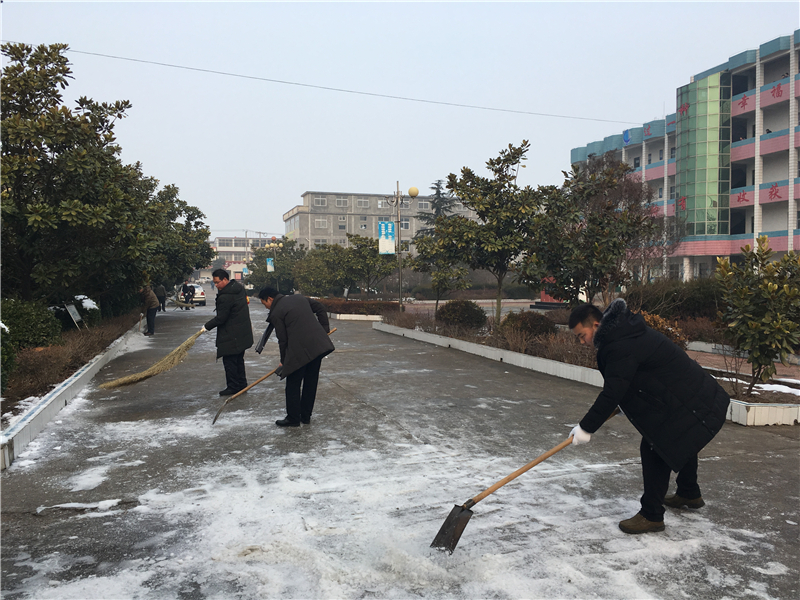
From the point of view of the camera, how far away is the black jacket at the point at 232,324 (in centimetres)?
859

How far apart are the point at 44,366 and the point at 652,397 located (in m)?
8.19

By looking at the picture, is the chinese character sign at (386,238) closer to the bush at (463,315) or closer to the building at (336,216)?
the bush at (463,315)

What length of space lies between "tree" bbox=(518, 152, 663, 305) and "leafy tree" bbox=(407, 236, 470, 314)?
2.81m

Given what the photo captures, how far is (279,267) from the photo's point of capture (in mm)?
60906

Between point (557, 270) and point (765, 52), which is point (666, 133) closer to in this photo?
point (765, 52)

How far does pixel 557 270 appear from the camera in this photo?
1288 cm

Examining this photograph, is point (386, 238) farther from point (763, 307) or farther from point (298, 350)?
point (298, 350)

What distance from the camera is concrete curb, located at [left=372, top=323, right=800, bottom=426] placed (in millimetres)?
7102

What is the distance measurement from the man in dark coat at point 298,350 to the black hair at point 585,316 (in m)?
3.33

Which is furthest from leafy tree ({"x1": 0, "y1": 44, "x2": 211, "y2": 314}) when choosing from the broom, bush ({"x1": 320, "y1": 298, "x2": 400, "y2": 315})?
bush ({"x1": 320, "y1": 298, "x2": 400, "y2": 315})

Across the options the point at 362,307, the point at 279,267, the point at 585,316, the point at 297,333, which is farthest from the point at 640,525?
the point at 279,267

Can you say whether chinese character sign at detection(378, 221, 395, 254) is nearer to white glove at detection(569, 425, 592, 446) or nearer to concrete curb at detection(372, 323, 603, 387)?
concrete curb at detection(372, 323, 603, 387)

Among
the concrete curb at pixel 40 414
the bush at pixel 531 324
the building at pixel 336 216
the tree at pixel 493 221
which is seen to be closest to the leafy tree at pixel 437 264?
the tree at pixel 493 221

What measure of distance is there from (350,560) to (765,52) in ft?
173
